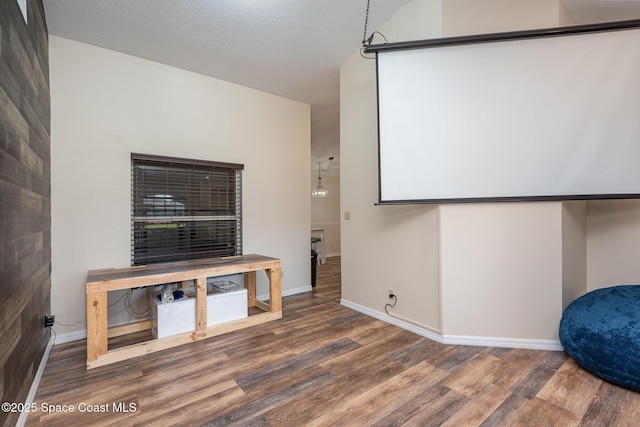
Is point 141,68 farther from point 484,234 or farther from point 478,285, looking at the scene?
point 478,285

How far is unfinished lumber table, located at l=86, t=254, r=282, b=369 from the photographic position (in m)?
2.11

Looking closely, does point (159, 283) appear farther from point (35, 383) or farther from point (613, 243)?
point (613, 243)

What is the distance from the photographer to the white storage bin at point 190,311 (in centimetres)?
247

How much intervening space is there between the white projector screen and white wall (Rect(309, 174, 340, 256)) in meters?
5.80

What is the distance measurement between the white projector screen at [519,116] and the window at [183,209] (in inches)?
82.4

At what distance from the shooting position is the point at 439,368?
2025 mm

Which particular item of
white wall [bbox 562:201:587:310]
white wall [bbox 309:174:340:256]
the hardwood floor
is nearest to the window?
the hardwood floor

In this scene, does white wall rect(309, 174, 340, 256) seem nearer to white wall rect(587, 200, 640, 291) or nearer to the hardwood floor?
the hardwood floor

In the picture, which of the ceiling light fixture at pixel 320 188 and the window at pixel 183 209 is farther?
the ceiling light fixture at pixel 320 188

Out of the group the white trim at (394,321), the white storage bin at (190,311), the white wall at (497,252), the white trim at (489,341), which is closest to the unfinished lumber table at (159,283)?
the white storage bin at (190,311)

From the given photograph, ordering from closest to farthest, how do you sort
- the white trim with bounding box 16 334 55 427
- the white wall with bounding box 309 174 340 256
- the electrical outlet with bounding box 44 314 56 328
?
1. the white trim with bounding box 16 334 55 427
2. the electrical outlet with bounding box 44 314 56 328
3. the white wall with bounding box 309 174 340 256

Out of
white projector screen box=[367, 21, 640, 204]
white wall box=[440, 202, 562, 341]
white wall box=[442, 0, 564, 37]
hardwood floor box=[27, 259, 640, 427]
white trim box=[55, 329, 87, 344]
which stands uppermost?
white wall box=[442, 0, 564, 37]

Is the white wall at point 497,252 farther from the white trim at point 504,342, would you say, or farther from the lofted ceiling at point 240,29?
the lofted ceiling at point 240,29

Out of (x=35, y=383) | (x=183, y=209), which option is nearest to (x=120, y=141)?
(x=183, y=209)
